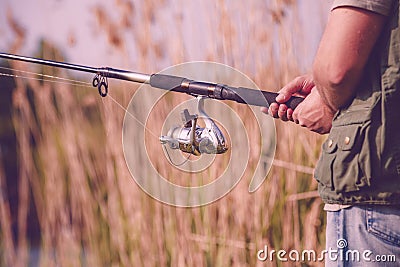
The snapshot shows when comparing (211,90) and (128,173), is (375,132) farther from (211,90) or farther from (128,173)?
(128,173)

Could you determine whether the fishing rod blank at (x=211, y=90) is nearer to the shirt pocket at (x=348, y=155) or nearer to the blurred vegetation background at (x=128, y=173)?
the shirt pocket at (x=348, y=155)

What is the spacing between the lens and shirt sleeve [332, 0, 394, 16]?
0.86 metres

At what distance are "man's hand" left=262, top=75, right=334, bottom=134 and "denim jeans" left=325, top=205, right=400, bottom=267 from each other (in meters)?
0.14

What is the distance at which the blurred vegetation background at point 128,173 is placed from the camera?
1.82 meters

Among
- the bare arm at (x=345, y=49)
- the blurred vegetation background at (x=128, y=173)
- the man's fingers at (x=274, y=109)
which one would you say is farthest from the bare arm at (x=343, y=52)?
the blurred vegetation background at (x=128, y=173)

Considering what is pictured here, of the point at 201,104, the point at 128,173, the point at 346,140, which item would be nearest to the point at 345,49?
the point at 346,140

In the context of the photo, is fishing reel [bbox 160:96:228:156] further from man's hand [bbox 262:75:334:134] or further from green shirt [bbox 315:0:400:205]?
green shirt [bbox 315:0:400:205]

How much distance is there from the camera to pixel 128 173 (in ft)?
6.52

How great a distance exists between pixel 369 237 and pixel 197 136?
330 mm

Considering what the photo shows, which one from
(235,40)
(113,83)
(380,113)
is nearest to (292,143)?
(235,40)

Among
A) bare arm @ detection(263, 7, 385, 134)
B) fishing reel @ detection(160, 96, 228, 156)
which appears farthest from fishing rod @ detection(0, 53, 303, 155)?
bare arm @ detection(263, 7, 385, 134)

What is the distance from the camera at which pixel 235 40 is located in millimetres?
1892

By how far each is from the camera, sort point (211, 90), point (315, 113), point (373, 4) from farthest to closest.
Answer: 1. point (211, 90)
2. point (315, 113)
3. point (373, 4)

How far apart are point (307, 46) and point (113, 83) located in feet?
1.69
